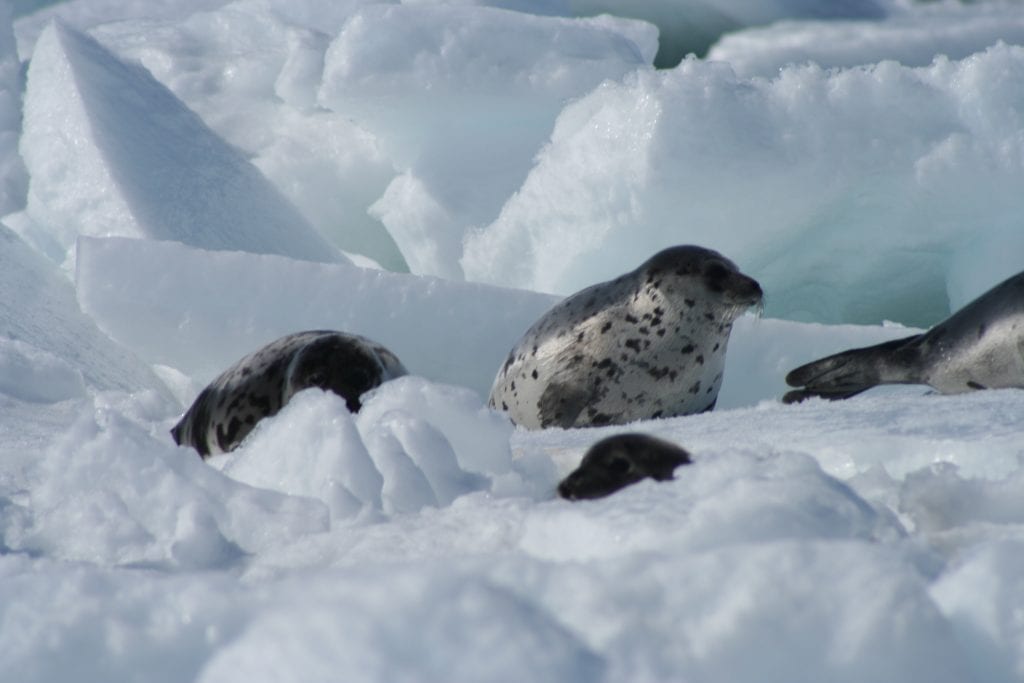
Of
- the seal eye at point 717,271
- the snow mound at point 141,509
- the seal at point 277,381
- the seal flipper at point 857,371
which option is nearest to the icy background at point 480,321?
the snow mound at point 141,509

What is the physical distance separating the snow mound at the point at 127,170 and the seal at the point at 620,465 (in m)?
3.72

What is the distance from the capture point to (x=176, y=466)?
1.67 metres

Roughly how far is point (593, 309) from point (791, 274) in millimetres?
2104

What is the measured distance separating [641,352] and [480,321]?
77 centimetres

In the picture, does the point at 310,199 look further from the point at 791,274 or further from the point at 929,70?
the point at 929,70

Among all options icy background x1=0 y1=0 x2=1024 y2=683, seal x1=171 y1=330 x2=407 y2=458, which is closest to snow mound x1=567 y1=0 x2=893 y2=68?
icy background x1=0 y1=0 x2=1024 y2=683

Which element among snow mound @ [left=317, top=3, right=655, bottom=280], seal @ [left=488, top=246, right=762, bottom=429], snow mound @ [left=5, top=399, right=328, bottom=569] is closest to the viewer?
snow mound @ [left=5, top=399, right=328, bottom=569]

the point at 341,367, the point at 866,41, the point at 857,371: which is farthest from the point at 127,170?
the point at 866,41

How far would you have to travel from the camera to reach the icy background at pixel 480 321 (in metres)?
1.06

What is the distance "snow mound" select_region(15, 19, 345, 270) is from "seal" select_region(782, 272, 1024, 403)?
2832 millimetres

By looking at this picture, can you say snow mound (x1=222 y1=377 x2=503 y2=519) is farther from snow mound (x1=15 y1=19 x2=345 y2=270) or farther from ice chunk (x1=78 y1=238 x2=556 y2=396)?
snow mound (x1=15 y1=19 x2=345 y2=270)

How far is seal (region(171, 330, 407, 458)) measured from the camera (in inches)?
124

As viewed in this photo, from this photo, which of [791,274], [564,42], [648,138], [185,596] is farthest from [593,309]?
[185,596]

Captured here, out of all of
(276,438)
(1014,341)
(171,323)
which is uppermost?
(276,438)
